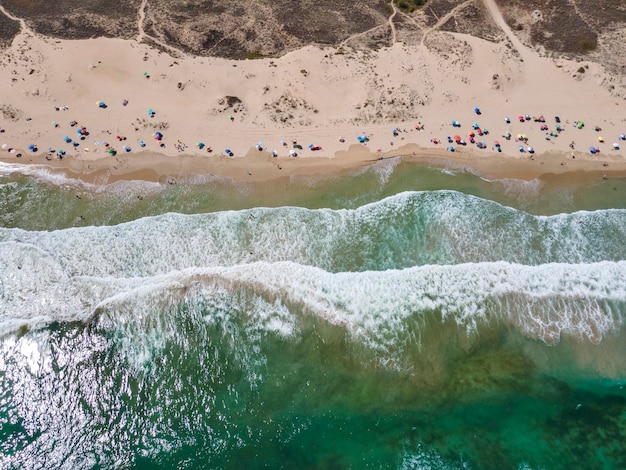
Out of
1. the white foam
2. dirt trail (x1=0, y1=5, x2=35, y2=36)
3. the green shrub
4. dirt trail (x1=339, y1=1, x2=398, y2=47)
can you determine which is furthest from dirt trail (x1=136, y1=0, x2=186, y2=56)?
the green shrub

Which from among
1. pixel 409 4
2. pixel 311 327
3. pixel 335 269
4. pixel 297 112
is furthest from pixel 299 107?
pixel 311 327

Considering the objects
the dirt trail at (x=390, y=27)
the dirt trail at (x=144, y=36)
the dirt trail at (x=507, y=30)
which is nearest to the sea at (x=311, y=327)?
the dirt trail at (x=144, y=36)

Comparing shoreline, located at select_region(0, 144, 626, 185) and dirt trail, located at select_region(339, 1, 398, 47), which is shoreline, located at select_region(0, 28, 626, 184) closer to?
shoreline, located at select_region(0, 144, 626, 185)

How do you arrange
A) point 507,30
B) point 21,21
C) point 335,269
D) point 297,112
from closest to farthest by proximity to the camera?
1. point 335,269
2. point 297,112
3. point 21,21
4. point 507,30

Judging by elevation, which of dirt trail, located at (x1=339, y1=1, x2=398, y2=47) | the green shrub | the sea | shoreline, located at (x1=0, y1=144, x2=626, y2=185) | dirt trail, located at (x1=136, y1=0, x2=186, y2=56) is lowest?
the sea

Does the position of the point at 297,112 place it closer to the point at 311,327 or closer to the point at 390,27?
the point at 390,27

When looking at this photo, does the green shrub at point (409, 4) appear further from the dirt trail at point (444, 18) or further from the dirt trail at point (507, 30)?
the dirt trail at point (507, 30)
